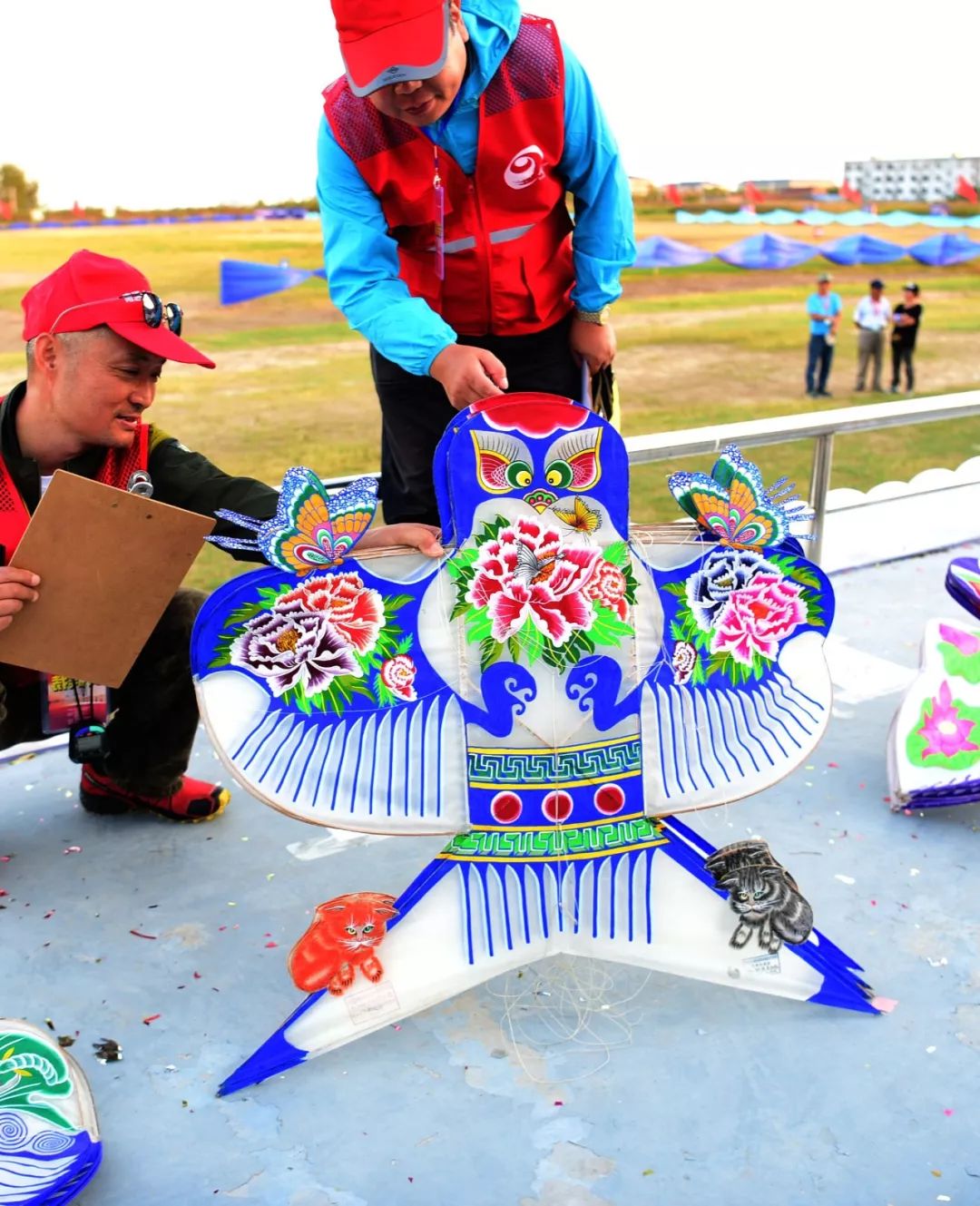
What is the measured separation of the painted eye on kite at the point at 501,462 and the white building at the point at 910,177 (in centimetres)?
1079

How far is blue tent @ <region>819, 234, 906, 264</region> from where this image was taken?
1133 centimetres

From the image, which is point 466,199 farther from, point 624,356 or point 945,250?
point 945,250

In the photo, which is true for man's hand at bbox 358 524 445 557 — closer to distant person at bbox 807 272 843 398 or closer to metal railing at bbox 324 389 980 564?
metal railing at bbox 324 389 980 564

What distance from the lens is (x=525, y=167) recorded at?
1699 mm

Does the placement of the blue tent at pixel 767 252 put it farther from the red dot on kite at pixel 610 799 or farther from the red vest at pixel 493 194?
the red dot on kite at pixel 610 799

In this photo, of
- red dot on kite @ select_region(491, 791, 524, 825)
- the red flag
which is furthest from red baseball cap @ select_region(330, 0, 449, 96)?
the red flag

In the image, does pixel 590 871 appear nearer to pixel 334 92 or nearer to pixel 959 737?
pixel 959 737

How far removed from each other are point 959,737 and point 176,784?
137 centimetres

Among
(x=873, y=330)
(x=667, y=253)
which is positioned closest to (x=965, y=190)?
(x=667, y=253)

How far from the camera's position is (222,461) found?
661 cm

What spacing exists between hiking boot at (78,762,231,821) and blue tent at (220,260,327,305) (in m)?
6.75

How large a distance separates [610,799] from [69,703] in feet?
3.15

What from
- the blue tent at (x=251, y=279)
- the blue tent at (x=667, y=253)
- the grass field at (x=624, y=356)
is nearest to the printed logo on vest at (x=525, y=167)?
the grass field at (x=624, y=356)

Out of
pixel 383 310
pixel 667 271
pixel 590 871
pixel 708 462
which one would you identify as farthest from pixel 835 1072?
pixel 667 271
